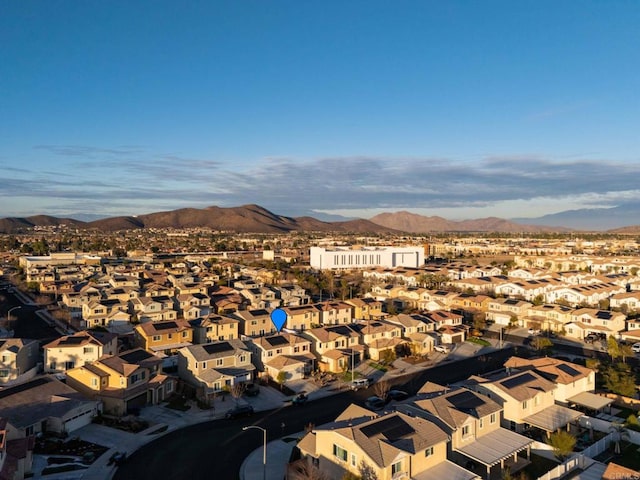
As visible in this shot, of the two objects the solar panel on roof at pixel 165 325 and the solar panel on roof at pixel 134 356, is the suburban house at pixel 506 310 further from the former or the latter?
the solar panel on roof at pixel 134 356

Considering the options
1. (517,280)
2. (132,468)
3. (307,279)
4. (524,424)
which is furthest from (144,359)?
(517,280)

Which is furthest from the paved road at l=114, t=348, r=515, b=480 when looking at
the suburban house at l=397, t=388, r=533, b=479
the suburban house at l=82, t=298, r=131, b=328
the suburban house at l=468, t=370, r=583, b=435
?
the suburban house at l=82, t=298, r=131, b=328

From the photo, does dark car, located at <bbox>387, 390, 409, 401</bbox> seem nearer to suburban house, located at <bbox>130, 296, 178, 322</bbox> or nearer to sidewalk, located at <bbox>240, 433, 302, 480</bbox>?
sidewalk, located at <bbox>240, 433, 302, 480</bbox>

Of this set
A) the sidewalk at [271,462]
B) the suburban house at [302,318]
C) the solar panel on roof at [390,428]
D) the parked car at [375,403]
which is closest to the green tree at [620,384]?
the parked car at [375,403]

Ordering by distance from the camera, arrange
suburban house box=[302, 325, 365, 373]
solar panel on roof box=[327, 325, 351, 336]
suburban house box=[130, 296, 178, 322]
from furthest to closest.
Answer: suburban house box=[130, 296, 178, 322] → solar panel on roof box=[327, 325, 351, 336] → suburban house box=[302, 325, 365, 373]

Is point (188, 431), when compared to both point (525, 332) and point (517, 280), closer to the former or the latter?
point (525, 332)
